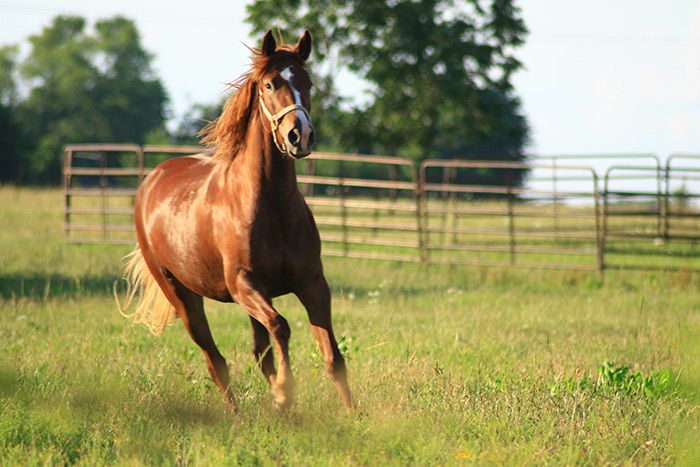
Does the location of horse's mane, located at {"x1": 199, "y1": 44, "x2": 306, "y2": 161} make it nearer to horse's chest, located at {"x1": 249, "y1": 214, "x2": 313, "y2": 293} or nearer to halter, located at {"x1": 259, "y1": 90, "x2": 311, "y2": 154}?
halter, located at {"x1": 259, "y1": 90, "x2": 311, "y2": 154}

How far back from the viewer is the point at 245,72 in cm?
428

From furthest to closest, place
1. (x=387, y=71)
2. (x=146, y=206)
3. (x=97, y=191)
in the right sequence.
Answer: (x=387, y=71) → (x=97, y=191) → (x=146, y=206)

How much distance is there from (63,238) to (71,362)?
9.65 meters

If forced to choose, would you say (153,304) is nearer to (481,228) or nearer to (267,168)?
(267,168)

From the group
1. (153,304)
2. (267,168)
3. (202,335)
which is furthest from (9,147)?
(267,168)

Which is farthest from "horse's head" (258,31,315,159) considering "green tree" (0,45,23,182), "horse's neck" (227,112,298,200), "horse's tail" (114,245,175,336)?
"green tree" (0,45,23,182)

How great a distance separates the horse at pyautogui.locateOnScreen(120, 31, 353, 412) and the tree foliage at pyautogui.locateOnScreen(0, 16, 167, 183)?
5422 cm

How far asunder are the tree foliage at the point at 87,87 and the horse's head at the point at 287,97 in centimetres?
5474

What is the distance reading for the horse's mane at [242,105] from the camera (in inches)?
155

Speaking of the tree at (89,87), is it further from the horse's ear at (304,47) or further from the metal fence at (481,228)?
the horse's ear at (304,47)

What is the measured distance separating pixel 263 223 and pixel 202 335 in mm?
1268

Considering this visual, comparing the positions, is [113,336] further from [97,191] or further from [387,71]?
[387,71]

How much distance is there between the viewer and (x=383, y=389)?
425cm

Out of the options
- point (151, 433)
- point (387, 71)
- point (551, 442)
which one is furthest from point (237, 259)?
point (387, 71)
